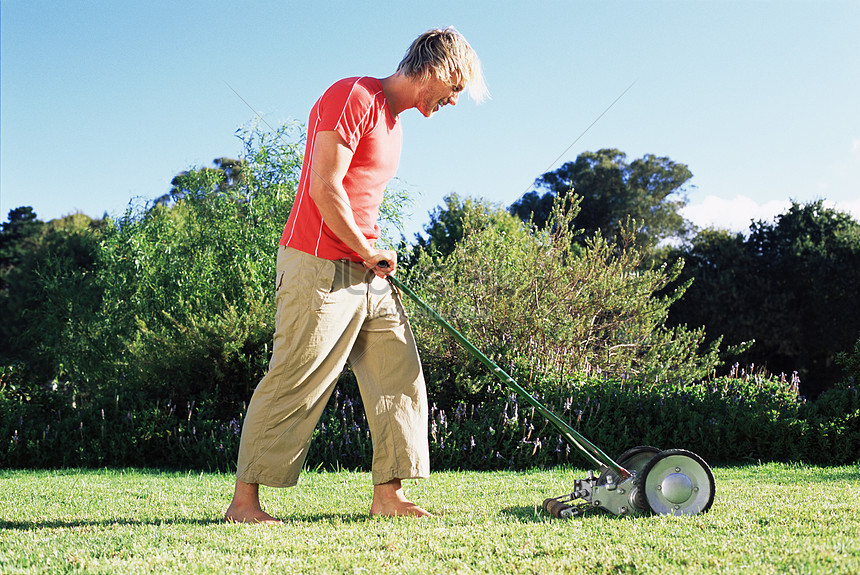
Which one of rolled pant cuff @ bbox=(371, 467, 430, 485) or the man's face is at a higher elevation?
the man's face

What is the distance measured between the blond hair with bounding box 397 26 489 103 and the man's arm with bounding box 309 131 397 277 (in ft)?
1.53

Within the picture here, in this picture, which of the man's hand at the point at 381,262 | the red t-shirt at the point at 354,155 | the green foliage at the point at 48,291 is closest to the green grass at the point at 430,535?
the man's hand at the point at 381,262

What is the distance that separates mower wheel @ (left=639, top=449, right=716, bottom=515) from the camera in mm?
2809

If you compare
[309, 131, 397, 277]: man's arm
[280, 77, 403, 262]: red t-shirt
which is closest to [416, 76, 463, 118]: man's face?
[280, 77, 403, 262]: red t-shirt

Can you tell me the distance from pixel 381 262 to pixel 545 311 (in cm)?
383

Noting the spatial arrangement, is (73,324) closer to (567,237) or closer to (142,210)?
(142,210)

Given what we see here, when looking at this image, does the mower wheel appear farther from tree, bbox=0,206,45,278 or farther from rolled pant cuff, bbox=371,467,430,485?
tree, bbox=0,206,45,278

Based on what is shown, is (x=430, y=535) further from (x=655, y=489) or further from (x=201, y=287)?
(x=201, y=287)

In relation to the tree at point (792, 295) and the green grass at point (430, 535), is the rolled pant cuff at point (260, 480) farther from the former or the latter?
the tree at point (792, 295)

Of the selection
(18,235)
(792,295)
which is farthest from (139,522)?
(18,235)

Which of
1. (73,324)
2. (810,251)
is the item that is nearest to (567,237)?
(73,324)

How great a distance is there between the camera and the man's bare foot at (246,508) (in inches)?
113

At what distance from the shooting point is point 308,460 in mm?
5395

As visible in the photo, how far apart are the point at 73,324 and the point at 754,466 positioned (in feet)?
36.0
